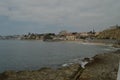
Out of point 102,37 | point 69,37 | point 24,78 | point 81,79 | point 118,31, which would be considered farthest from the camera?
point 69,37

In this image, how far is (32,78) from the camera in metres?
15.3

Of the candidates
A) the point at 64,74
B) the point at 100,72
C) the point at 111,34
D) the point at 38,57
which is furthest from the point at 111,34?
the point at 64,74

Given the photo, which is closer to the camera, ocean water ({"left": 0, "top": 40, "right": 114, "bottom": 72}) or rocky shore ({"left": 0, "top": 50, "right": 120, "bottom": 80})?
rocky shore ({"left": 0, "top": 50, "right": 120, "bottom": 80})

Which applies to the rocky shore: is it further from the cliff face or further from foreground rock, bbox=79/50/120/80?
the cliff face

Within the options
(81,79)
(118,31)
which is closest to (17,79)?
(81,79)

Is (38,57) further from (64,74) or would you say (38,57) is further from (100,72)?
(64,74)

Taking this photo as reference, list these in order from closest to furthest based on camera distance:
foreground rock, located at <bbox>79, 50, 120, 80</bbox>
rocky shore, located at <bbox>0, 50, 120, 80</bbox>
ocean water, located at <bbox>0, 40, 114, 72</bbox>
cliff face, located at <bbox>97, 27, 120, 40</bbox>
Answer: foreground rock, located at <bbox>79, 50, 120, 80</bbox> < rocky shore, located at <bbox>0, 50, 120, 80</bbox> < ocean water, located at <bbox>0, 40, 114, 72</bbox> < cliff face, located at <bbox>97, 27, 120, 40</bbox>

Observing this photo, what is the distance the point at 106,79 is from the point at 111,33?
140523 millimetres

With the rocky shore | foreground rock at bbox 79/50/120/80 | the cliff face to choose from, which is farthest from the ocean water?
the cliff face

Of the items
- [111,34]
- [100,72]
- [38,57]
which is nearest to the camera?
[100,72]

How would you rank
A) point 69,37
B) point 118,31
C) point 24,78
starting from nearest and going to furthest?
point 24,78 → point 118,31 → point 69,37

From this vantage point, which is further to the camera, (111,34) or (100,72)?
(111,34)

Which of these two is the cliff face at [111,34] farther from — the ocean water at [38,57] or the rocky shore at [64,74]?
the rocky shore at [64,74]

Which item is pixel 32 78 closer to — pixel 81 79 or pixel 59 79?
pixel 59 79
